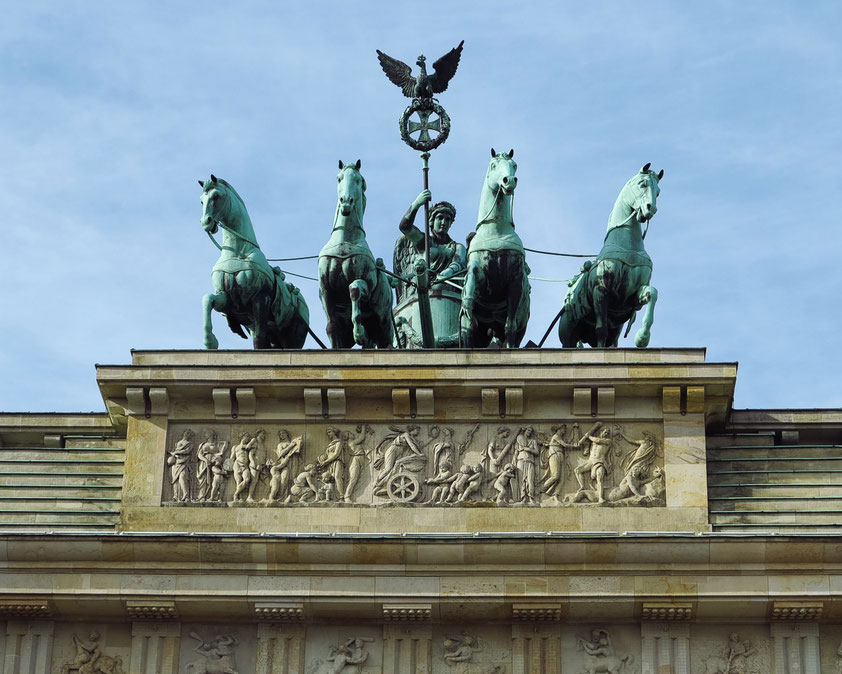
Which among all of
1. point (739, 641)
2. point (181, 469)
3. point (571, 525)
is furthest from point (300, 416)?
point (739, 641)

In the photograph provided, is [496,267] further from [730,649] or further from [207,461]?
[730,649]

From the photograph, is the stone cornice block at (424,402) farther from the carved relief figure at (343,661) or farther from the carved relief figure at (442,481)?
the carved relief figure at (343,661)

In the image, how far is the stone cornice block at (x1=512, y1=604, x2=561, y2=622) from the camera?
32312 mm

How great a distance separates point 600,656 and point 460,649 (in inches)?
68.1

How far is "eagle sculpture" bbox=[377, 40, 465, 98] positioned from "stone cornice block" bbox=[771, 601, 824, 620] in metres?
11.3

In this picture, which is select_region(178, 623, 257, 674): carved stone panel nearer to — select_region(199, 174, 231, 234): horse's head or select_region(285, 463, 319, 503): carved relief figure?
select_region(285, 463, 319, 503): carved relief figure

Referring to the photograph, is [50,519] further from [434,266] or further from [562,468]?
[434,266]

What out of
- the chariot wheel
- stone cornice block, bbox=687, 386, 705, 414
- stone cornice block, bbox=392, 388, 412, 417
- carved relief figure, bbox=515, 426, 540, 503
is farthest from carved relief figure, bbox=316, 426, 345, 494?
stone cornice block, bbox=687, 386, 705, 414

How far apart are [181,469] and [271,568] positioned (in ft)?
6.73

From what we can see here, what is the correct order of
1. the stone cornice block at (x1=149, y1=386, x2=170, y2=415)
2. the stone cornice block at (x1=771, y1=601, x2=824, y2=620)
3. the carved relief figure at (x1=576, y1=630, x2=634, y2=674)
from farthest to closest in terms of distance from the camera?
the stone cornice block at (x1=149, y1=386, x2=170, y2=415) < the carved relief figure at (x1=576, y1=630, x2=634, y2=674) < the stone cornice block at (x1=771, y1=601, x2=824, y2=620)

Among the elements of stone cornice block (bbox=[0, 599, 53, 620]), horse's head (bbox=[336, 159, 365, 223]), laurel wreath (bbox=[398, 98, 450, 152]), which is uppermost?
laurel wreath (bbox=[398, 98, 450, 152])

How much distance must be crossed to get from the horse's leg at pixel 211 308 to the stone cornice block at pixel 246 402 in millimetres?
1694

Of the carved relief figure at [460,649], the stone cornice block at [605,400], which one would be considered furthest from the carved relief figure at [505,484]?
the carved relief figure at [460,649]

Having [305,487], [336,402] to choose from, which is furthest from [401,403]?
[305,487]
